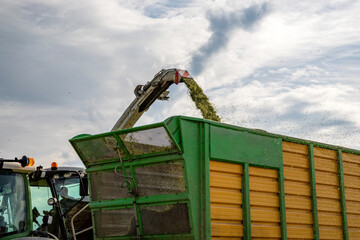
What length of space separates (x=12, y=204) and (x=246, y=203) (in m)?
2.44

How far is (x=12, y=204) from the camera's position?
15.7 ft

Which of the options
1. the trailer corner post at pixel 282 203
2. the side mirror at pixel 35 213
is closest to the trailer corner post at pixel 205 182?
the trailer corner post at pixel 282 203

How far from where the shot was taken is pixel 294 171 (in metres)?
5.88

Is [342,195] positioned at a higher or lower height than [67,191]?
lower

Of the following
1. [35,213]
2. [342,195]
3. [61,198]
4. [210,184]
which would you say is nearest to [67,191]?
[61,198]

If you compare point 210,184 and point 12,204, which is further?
point 210,184

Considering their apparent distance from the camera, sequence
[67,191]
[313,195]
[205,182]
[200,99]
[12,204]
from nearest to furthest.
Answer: [12,204], [205,182], [313,195], [67,191], [200,99]

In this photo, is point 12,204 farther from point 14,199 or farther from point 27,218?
point 27,218

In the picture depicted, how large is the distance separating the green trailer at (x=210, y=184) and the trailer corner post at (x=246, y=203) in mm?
11

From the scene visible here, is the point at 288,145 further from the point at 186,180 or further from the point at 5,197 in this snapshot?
the point at 5,197

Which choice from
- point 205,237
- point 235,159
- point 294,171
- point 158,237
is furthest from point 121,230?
point 294,171

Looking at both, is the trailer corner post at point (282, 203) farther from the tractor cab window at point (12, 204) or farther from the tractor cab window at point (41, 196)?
the tractor cab window at point (41, 196)

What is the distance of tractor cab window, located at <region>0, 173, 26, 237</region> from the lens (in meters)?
4.70

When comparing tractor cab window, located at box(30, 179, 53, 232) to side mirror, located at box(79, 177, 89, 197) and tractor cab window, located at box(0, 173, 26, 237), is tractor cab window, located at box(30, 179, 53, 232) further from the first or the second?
tractor cab window, located at box(0, 173, 26, 237)
